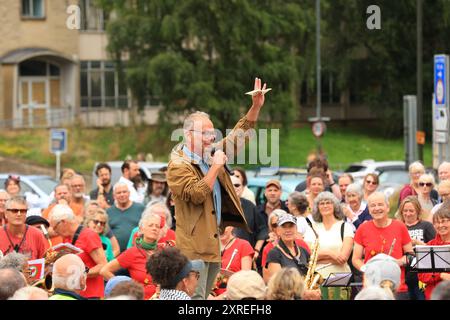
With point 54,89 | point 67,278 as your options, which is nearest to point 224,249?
point 67,278

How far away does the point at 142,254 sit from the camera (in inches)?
442

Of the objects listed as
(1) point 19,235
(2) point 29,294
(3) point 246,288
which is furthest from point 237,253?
(2) point 29,294

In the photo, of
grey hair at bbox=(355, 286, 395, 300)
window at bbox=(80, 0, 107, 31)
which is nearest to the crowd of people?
grey hair at bbox=(355, 286, 395, 300)

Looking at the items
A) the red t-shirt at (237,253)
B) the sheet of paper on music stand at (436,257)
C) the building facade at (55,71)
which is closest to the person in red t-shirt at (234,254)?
the red t-shirt at (237,253)

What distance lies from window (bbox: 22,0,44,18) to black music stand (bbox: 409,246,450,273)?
47550mm

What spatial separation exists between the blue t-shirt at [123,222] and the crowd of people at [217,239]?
0.05 feet

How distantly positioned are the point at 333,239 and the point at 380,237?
699 millimetres

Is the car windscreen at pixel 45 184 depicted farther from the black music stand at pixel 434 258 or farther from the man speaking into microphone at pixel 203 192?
the man speaking into microphone at pixel 203 192

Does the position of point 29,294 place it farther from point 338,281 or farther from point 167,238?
point 167,238

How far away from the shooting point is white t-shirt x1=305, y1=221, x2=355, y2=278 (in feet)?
40.0

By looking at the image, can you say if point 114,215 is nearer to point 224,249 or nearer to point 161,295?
point 224,249

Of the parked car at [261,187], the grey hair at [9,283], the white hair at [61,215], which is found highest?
the white hair at [61,215]

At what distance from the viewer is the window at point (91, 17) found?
55528 millimetres

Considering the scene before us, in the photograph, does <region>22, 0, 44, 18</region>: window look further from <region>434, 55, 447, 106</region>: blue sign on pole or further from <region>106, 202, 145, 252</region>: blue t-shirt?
<region>106, 202, 145, 252</region>: blue t-shirt
